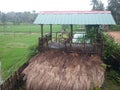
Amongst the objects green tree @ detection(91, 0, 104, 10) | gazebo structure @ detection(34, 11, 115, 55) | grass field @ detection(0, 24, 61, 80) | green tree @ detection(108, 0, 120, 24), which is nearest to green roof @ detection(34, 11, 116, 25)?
gazebo structure @ detection(34, 11, 115, 55)

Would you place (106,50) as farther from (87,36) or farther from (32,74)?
(32,74)

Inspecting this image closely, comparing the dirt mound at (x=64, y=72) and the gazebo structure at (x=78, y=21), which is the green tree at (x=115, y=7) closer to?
the gazebo structure at (x=78, y=21)

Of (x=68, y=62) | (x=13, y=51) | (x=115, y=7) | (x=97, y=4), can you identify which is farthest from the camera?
(x=97, y=4)

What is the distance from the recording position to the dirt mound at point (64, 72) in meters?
9.89

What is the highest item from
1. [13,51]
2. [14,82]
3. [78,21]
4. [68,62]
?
[78,21]

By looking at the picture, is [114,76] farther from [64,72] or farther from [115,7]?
[115,7]

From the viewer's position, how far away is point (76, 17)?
14.1 metres

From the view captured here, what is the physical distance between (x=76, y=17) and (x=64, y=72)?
4522 millimetres

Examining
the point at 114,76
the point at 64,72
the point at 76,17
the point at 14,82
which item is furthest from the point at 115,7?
the point at 14,82

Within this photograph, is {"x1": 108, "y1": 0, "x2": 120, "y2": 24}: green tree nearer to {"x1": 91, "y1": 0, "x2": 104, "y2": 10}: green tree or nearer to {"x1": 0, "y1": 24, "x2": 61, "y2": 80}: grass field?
{"x1": 91, "y1": 0, "x2": 104, "y2": 10}: green tree

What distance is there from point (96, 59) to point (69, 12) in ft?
12.7

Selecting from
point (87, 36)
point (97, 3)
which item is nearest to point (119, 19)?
point (97, 3)

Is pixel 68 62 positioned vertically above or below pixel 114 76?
above

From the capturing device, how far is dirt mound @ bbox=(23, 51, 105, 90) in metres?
9.89
